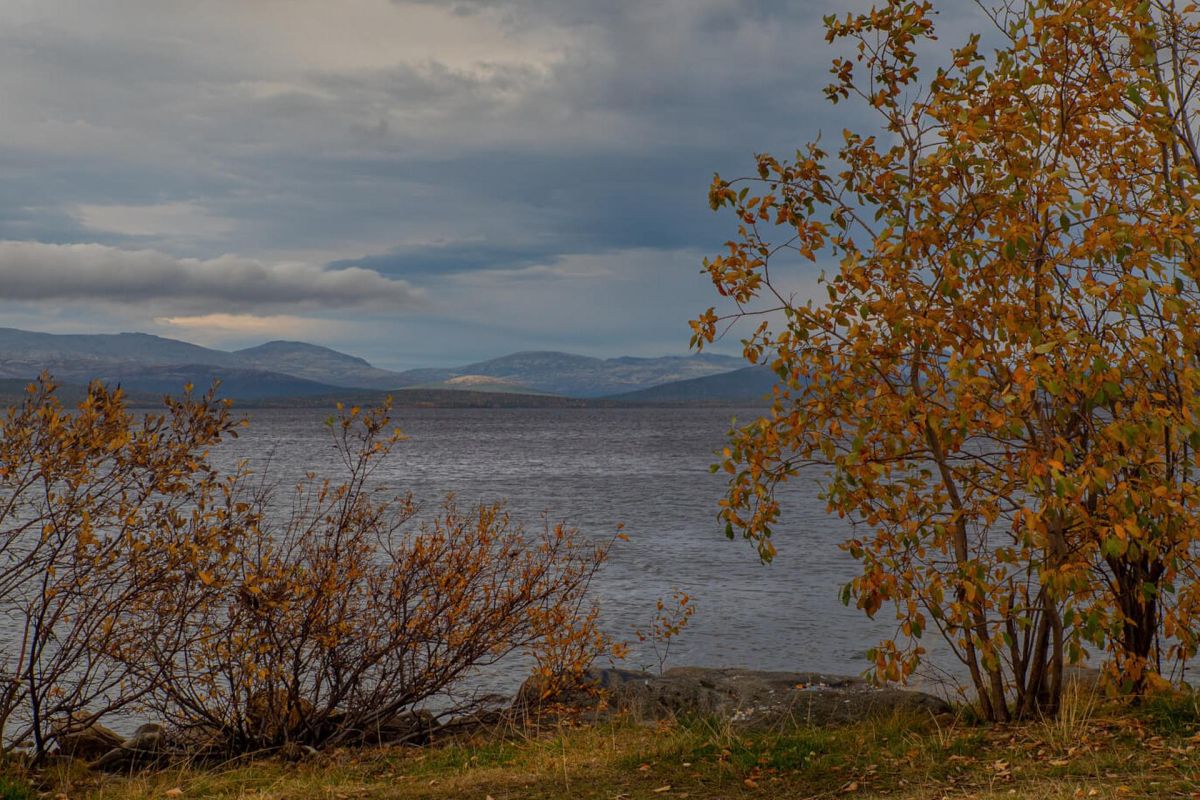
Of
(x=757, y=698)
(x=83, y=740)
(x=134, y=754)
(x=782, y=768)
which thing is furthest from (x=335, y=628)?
(x=782, y=768)

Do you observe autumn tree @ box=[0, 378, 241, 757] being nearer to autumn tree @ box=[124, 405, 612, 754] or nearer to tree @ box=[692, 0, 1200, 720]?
autumn tree @ box=[124, 405, 612, 754]

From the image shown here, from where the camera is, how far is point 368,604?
→ 12.3 meters

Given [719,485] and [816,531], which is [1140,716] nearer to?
[816,531]

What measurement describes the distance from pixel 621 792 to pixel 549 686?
3.85m

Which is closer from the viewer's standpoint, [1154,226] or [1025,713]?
[1154,226]

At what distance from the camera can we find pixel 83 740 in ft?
40.0

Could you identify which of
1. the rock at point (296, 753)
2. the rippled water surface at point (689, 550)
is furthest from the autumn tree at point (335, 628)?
the rippled water surface at point (689, 550)

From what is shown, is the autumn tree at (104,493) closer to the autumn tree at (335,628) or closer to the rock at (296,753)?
the autumn tree at (335,628)

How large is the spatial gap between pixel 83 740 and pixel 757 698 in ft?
26.6

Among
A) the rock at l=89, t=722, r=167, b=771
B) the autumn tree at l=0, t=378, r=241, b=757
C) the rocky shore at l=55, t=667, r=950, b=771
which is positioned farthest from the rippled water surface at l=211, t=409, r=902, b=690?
the autumn tree at l=0, t=378, r=241, b=757

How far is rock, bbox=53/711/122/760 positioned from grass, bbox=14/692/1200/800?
91 cm

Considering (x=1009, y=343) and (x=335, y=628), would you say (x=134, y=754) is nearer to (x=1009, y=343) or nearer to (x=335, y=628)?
(x=335, y=628)

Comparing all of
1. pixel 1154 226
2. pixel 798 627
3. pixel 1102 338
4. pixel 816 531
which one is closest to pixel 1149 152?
pixel 1154 226

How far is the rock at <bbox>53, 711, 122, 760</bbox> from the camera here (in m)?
11.5
